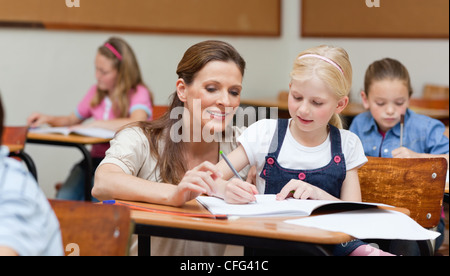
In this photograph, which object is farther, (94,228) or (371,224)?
(371,224)

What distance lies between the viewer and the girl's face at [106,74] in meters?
3.98

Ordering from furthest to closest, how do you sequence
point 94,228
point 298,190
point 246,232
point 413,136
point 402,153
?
point 413,136
point 402,153
point 298,190
point 246,232
point 94,228

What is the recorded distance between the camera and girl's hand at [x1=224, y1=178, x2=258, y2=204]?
1.55 m

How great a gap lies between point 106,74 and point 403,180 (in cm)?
246

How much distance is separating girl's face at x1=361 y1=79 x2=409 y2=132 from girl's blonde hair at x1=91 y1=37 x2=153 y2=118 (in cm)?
161

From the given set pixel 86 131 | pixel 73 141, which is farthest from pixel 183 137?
pixel 86 131

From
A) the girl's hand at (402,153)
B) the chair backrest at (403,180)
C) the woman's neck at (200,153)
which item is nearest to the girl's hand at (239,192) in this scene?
the woman's neck at (200,153)

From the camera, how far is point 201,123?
1892 millimetres

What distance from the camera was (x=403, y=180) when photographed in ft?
6.33

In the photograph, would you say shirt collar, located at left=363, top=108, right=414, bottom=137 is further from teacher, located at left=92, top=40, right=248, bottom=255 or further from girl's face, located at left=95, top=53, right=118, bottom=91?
girl's face, located at left=95, top=53, right=118, bottom=91

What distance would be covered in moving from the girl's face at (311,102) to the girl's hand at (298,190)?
0.18 m

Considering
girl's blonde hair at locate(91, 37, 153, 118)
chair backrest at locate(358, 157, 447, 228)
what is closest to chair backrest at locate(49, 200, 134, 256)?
chair backrest at locate(358, 157, 447, 228)

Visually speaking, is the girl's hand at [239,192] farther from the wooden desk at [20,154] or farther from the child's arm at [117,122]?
the child's arm at [117,122]

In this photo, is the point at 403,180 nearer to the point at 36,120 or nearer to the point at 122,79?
the point at 122,79
